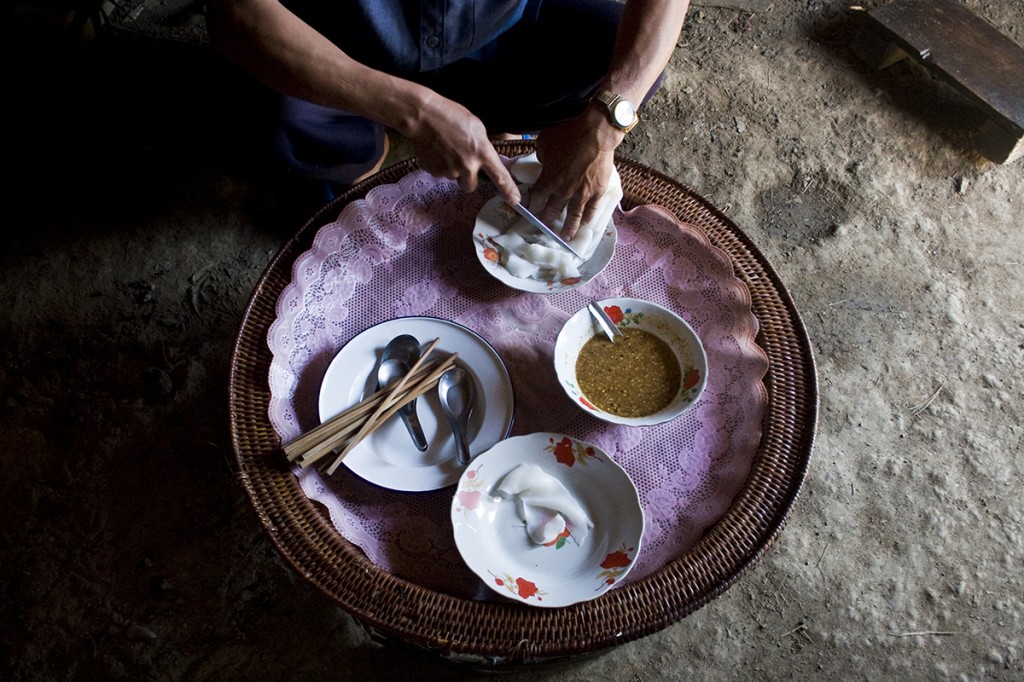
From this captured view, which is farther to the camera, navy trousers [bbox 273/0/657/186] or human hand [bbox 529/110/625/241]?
navy trousers [bbox 273/0/657/186]

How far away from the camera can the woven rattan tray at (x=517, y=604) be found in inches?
42.9

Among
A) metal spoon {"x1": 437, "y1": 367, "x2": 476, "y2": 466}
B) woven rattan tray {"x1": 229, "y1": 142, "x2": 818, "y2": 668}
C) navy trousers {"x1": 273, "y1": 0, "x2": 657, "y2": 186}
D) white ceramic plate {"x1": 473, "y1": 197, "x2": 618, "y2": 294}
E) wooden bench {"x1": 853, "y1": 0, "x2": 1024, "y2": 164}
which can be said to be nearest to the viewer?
woven rattan tray {"x1": 229, "y1": 142, "x2": 818, "y2": 668}

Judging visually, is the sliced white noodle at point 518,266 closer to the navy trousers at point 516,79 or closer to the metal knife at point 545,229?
the metal knife at point 545,229

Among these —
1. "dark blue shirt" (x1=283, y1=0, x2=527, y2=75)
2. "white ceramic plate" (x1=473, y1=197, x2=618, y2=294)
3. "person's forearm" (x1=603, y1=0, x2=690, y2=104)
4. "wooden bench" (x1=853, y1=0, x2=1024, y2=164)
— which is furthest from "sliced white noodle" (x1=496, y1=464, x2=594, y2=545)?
"wooden bench" (x1=853, y1=0, x2=1024, y2=164)

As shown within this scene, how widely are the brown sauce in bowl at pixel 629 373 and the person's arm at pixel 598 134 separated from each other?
0.24m

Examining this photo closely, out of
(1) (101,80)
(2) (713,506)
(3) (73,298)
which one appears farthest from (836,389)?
(1) (101,80)

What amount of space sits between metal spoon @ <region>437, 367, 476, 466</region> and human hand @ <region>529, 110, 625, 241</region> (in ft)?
1.13

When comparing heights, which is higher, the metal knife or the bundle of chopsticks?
the metal knife

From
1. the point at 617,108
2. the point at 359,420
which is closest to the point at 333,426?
the point at 359,420

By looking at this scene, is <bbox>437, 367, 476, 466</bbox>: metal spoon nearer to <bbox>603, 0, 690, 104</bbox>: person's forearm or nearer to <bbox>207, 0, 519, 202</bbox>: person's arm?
<bbox>207, 0, 519, 202</bbox>: person's arm

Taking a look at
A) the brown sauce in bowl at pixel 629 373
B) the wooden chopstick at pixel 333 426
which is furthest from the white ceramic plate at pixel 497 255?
the wooden chopstick at pixel 333 426

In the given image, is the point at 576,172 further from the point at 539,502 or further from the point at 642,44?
the point at 539,502

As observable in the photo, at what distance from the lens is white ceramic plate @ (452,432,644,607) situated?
110cm

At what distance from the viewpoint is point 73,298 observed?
2055mm
